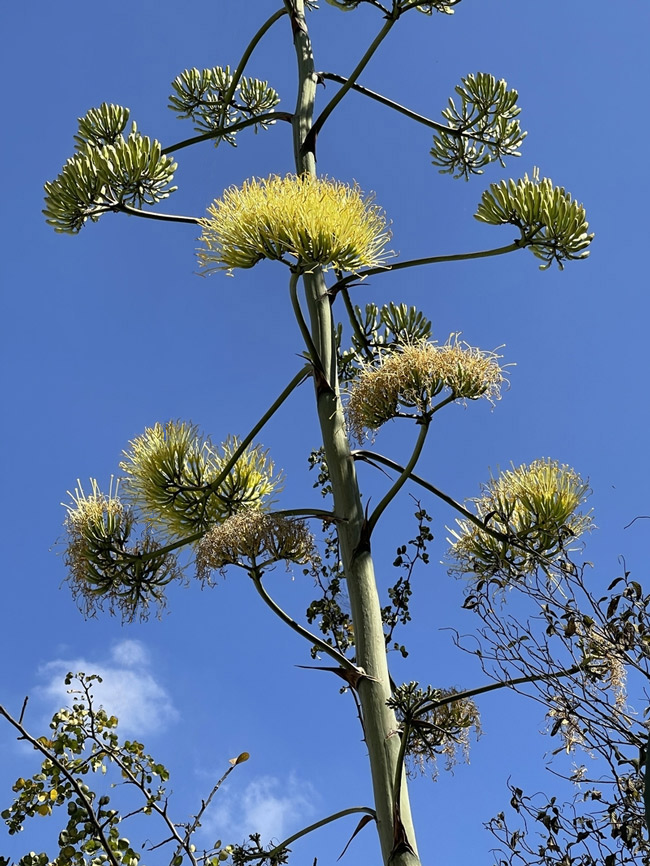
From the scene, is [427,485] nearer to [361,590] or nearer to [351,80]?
[361,590]

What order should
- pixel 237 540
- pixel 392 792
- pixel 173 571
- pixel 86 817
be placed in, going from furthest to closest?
pixel 173 571 < pixel 237 540 < pixel 392 792 < pixel 86 817

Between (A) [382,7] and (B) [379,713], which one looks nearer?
(B) [379,713]

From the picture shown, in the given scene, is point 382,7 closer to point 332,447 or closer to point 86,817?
point 332,447

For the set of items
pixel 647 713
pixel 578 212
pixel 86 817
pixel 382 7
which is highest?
pixel 382 7

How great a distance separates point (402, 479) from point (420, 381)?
0.39m

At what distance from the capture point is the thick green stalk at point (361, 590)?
10.9ft

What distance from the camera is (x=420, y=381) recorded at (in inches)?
148

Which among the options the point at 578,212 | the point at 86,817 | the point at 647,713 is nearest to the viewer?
the point at 647,713

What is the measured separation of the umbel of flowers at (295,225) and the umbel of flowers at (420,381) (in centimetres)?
44

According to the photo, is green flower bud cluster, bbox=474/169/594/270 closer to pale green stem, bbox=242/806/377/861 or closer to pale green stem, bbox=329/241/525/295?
pale green stem, bbox=329/241/525/295

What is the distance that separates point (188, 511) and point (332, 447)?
0.86 meters

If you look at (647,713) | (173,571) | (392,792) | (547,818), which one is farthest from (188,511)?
(647,713)

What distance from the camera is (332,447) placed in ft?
13.1

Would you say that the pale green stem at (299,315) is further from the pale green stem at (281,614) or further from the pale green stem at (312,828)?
the pale green stem at (312,828)
